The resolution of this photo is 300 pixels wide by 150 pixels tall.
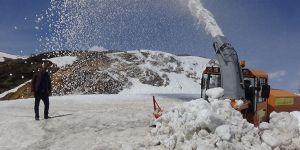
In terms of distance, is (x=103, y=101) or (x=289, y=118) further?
(x=103, y=101)

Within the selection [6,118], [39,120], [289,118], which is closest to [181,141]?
[289,118]

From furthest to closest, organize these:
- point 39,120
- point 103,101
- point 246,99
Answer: point 103,101 → point 39,120 → point 246,99

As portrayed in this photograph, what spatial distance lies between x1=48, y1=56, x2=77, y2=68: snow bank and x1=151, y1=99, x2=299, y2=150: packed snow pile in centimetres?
3452

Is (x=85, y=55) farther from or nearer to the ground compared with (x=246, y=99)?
farther from the ground

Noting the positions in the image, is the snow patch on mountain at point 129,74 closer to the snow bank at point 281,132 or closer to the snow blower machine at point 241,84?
the snow blower machine at point 241,84

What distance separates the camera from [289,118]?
1206 centimetres

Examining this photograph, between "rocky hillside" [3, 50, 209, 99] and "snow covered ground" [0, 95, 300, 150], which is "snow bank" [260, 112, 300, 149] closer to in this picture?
"snow covered ground" [0, 95, 300, 150]

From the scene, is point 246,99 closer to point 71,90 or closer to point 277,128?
point 277,128

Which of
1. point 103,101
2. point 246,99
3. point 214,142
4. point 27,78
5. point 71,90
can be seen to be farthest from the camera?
point 27,78

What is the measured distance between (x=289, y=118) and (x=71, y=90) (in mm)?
27700

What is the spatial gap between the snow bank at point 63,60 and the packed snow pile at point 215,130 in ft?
113

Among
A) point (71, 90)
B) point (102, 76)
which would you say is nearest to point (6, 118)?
point (71, 90)

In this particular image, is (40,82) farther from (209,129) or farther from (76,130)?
(209,129)

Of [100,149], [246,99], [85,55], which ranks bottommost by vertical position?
[100,149]
